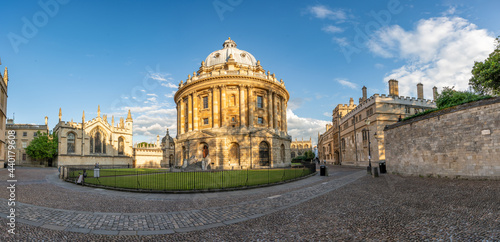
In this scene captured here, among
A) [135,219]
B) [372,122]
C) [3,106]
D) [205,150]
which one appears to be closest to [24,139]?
[3,106]

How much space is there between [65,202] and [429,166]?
2101 centimetres

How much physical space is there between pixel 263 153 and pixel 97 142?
43.1 metres

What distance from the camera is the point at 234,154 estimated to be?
36094 millimetres

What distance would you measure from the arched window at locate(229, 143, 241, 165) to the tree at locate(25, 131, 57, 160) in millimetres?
43352

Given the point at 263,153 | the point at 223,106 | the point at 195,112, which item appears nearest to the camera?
the point at 263,153

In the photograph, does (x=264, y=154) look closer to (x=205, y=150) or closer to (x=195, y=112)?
(x=205, y=150)

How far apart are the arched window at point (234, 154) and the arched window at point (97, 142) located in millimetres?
38565

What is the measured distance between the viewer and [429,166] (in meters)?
16.6

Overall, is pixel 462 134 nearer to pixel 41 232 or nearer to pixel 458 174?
pixel 458 174

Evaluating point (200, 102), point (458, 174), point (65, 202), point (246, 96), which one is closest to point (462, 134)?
point (458, 174)

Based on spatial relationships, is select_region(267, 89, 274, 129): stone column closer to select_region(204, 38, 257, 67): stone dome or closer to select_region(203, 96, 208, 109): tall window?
select_region(204, 38, 257, 67): stone dome

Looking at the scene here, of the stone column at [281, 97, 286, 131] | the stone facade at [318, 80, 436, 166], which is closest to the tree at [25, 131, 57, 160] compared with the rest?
the stone column at [281, 97, 286, 131]

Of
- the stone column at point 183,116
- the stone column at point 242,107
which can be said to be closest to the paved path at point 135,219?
the stone column at point 242,107

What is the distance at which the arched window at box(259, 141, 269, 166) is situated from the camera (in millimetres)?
36375
